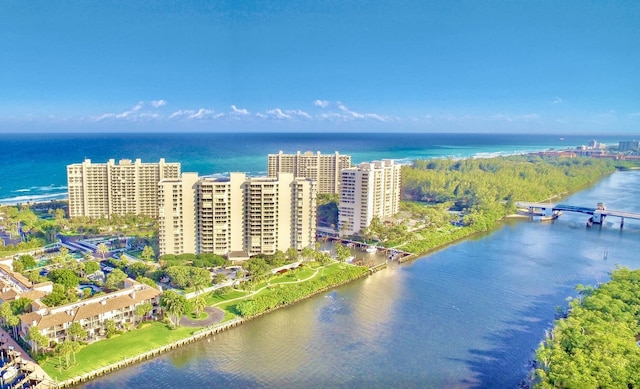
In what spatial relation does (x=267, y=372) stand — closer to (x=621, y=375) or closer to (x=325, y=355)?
(x=325, y=355)

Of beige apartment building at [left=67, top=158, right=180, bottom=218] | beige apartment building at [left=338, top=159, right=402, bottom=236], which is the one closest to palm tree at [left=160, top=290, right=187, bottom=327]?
beige apartment building at [left=338, top=159, right=402, bottom=236]

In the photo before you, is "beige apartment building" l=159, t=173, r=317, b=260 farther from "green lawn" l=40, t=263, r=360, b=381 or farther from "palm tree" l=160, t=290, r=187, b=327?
"palm tree" l=160, t=290, r=187, b=327

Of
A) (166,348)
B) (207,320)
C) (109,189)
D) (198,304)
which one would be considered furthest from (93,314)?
(109,189)

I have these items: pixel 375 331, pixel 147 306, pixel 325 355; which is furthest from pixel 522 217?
pixel 147 306

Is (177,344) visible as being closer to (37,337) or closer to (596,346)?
(37,337)

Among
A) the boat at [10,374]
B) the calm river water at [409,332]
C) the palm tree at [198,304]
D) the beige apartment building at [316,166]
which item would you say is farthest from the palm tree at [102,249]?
the beige apartment building at [316,166]

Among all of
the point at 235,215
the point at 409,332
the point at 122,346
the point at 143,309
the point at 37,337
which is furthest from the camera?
the point at 235,215
